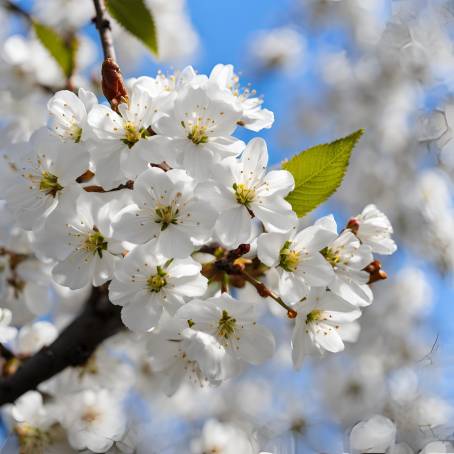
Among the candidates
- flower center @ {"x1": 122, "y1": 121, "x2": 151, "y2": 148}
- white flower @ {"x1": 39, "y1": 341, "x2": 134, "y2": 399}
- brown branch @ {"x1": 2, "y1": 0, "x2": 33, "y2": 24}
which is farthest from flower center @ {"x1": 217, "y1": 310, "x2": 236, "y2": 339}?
brown branch @ {"x1": 2, "y1": 0, "x2": 33, "y2": 24}

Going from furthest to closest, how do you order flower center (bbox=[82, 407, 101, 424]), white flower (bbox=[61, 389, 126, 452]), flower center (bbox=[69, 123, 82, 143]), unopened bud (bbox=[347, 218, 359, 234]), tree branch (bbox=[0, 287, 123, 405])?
flower center (bbox=[82, 407, 101, 424]), white flower (bbox=[61, 389, 126, 452]), tree branch (bbox=[0, 287, 123, 405]), unopened bud (bbox=[347, 218, 359, 234]), flower center (bbox=[69, 123, 82, 143])

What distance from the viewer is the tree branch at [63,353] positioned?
137 cm

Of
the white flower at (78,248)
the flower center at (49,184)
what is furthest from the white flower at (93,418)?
the flower center at (49,184)

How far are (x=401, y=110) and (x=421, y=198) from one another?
2.86ft

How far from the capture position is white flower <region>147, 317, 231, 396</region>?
1.05 metres

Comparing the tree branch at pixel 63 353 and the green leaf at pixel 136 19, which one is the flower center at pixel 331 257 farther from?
the green leaf at pixel 136 19

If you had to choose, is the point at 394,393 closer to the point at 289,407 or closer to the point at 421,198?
the point at 289,407

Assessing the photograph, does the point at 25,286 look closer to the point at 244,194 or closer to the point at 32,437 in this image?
the point at 32,437

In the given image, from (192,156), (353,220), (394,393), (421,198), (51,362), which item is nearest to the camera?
(192,156)

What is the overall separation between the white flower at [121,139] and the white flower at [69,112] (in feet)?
0.23

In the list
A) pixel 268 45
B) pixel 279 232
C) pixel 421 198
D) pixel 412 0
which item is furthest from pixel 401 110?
pixel 279 232

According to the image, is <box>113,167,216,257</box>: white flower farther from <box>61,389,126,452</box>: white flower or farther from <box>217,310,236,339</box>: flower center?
<box>61,389,126,452</box>: white flower

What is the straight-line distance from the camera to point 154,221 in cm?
106

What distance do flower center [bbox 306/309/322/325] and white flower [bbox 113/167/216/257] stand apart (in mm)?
246
